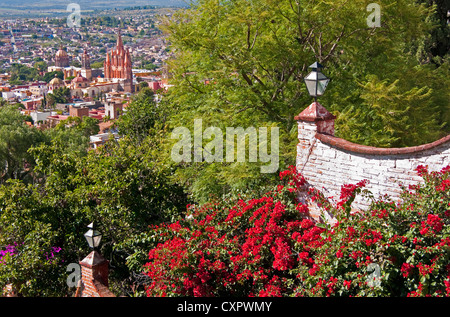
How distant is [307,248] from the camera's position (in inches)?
220

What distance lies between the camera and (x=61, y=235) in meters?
8.20

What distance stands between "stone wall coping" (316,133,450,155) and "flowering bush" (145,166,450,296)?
11.2 inches

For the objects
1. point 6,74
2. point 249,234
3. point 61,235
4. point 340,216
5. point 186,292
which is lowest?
point 6,74

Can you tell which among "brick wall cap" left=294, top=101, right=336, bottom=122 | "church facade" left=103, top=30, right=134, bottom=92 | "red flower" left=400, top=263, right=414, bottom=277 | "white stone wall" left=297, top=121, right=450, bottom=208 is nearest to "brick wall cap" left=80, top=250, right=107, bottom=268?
"white stone wall" left=297, top=121, right=450, bottom=208

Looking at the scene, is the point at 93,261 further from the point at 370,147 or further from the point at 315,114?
the point at 370,147

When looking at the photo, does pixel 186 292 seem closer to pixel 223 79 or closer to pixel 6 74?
pixel 223 79

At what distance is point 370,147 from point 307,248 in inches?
59.9

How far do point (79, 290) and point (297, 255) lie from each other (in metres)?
2.79

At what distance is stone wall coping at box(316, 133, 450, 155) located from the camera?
542 cm

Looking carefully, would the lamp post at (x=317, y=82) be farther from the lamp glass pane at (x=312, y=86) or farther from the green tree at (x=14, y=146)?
the green tree at (x=14, y=146)

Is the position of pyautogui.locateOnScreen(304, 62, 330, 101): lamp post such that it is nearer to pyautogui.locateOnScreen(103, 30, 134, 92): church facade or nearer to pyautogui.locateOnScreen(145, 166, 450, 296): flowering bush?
pyautogui.locateOnScreen(145, 166, 450, 296): flowering bush

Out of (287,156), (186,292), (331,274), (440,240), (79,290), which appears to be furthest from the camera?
(287,156)

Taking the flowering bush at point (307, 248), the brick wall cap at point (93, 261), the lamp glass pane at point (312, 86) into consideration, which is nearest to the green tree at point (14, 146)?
the brick wall cap at point (93, 261)
